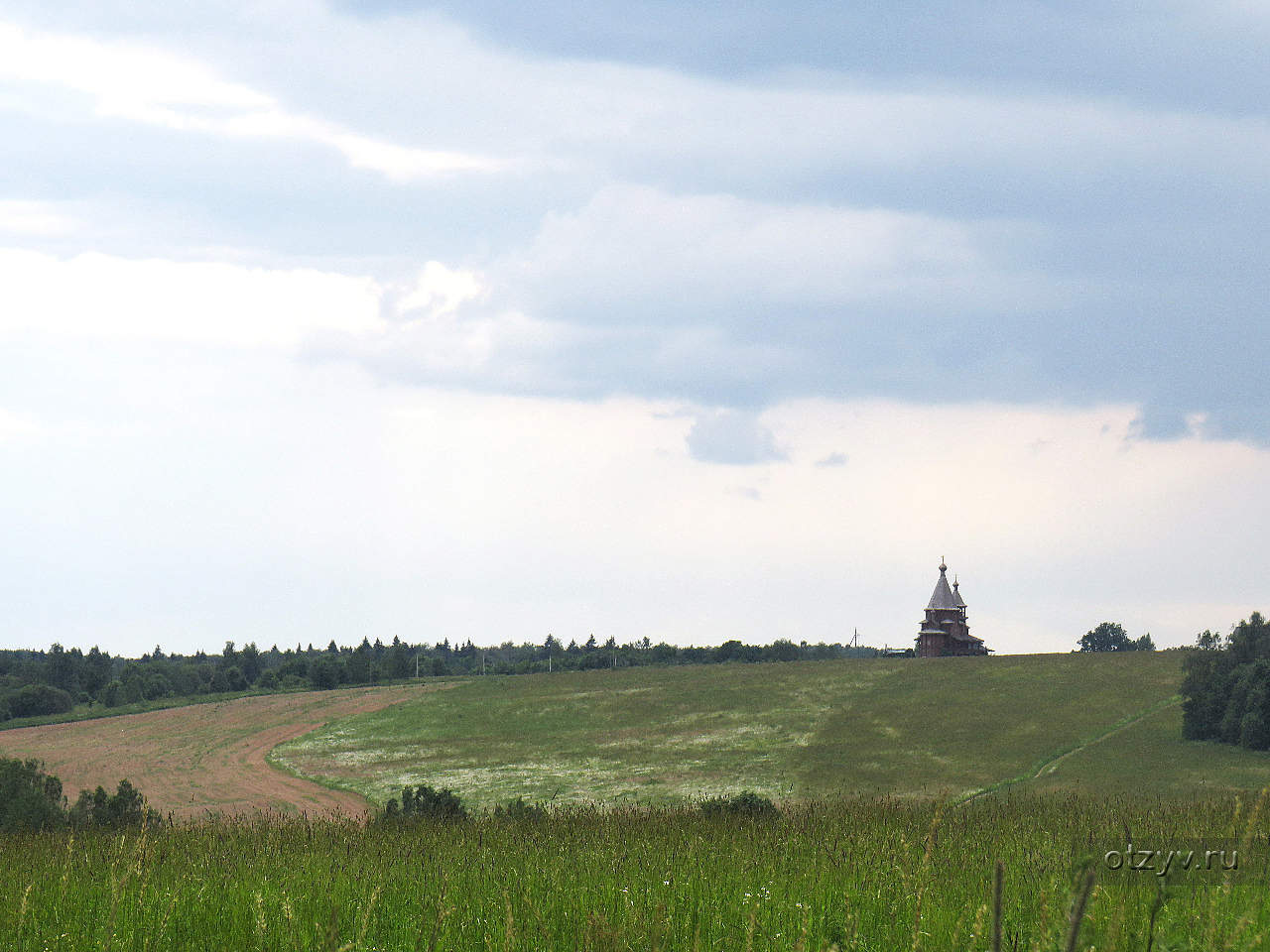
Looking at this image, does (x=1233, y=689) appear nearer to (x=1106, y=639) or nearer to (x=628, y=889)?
(x=628, y=889)

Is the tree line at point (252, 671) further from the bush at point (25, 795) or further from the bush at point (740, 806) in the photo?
the bush at point (740, 806)

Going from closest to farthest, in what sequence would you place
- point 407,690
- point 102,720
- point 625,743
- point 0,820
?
point 0,820, point 625,743, point 102,720, point 407,690

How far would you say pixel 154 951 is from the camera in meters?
7.77

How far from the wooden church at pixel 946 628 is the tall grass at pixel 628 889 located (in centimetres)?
11356

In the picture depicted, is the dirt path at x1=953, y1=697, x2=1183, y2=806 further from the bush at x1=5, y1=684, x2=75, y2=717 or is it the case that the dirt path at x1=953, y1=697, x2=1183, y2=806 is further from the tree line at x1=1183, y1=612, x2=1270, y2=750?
the bush at x1=5, y1=684, x2=75, y2=717

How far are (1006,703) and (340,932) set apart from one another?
75748 mm

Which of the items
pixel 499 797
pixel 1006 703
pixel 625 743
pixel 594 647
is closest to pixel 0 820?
pixel 499 797

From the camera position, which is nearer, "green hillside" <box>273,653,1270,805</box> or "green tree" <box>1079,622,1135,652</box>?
"green hillside" <box>273,653,1270,805</box>

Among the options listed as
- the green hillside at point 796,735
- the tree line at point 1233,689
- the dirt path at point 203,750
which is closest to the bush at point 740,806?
the green hillside at point 796,735

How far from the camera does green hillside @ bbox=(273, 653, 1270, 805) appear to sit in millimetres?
57500

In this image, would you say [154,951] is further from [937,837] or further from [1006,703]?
[1006,703]

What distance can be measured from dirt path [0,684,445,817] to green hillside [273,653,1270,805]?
3560 mm

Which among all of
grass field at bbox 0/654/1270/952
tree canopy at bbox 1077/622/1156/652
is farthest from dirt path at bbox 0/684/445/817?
tree canopy at bbox 1077/622/1156/652

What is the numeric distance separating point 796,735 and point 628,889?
217 feet
